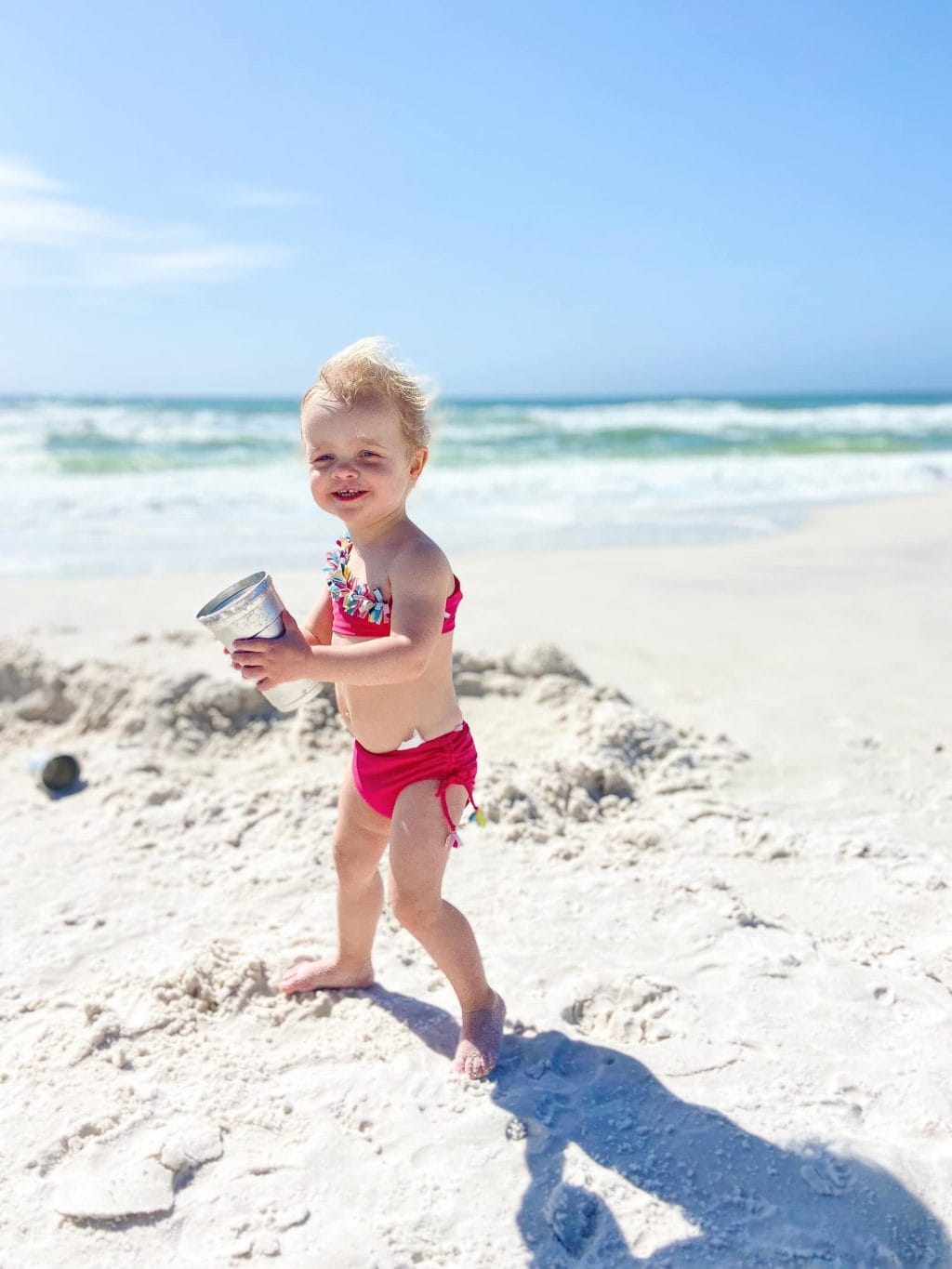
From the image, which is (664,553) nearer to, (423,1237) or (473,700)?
(473,700)

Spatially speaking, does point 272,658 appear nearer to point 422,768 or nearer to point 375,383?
point 422,768

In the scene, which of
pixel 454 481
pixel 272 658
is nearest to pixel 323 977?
pixel 272 658

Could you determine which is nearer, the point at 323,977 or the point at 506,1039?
the point at 506,1039

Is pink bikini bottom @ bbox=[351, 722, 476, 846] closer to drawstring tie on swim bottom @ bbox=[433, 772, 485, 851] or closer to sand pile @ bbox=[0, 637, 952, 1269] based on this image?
drawstring tie on swim bottom @ bbox=[433, 772, 485, 851]

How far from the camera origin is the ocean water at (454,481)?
28.5ft

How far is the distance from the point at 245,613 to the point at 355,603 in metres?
0.31

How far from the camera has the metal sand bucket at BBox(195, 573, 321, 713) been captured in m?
1.80

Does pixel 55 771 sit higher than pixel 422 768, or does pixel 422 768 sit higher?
pixel 422 768

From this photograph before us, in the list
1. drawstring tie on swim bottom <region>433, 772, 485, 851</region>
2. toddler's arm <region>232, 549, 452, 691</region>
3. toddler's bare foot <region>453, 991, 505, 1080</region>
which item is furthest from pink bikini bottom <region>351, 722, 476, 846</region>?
toddler's bare foot <region>453, 991, 505, 1080</region>

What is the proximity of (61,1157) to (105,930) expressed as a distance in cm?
82

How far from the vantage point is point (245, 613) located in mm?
1823

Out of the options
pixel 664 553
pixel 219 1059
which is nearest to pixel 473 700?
pixel 219 1059

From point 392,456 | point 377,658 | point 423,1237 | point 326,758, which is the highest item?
point 392,456

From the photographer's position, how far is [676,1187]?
1829 millimetres
